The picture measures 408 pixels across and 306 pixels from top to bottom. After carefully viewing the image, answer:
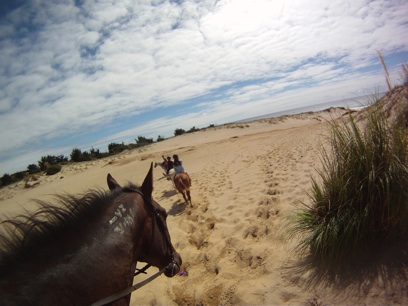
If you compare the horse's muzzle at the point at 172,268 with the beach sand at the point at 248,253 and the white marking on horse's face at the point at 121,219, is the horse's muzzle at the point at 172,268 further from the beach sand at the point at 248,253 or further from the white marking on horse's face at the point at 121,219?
the beach sand at the point at 248,253

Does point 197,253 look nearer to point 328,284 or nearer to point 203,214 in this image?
point 203,214

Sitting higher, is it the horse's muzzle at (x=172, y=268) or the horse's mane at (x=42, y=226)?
Answer: the horse's mane at (x=42, y=226)

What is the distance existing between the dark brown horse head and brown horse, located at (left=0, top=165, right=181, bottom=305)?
0.04 feet

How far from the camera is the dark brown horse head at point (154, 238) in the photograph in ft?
7.52

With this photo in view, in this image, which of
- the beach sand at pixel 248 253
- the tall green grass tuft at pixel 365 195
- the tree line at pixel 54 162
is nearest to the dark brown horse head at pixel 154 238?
the beach sand at pixel 248 253

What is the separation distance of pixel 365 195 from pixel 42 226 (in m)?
3.35

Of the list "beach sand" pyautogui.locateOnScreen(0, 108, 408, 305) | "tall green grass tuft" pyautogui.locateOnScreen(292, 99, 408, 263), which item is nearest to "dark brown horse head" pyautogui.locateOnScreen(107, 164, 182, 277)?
"beach sand" pyautogui.locateOnScreen(0, 108, 408, 305)

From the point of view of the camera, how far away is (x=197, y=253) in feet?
16.5

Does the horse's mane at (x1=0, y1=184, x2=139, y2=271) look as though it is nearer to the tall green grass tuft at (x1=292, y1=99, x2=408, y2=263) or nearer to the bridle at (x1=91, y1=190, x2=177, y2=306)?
the bridle at (x1=91, y1=190, x2=177, y2=306)

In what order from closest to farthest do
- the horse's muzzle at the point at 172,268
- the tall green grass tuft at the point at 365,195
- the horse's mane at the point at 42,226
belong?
the horse's mane at the point at 42,226, the horse's muzzle at the point at 172,268, the tall green grass tuft at the point at 365,195

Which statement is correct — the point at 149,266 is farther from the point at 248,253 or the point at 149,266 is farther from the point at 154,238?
the point at 248,253

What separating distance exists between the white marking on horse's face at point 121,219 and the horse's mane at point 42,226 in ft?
0.43

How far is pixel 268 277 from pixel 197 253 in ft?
6.04

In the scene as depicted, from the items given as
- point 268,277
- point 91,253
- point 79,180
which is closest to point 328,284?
point 268,277
